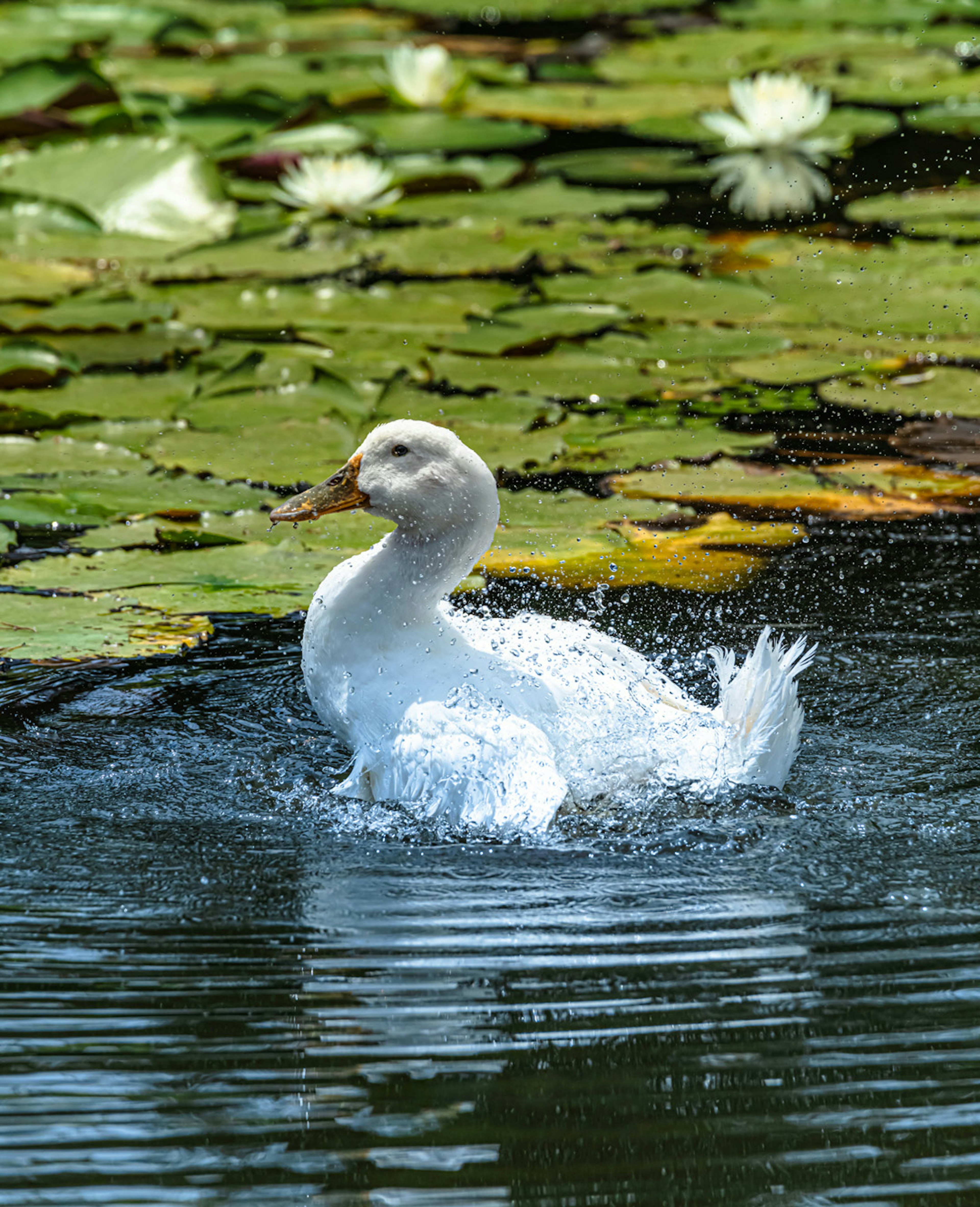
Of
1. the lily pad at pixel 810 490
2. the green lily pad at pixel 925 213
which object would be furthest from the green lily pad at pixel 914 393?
the green lily pad at pixel 925 213

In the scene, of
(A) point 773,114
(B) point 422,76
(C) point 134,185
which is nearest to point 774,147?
(A) point 773,114

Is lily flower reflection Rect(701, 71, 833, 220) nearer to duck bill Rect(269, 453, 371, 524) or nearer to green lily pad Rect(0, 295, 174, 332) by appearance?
green lily pad Rect(0, 295, 174, 332)

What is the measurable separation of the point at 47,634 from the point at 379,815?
1.27 metres

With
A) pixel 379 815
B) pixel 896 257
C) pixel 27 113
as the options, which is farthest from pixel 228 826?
pixel 27 113

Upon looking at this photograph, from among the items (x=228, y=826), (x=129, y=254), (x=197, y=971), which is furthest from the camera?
(x=129, y=254)

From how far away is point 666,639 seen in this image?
458cm

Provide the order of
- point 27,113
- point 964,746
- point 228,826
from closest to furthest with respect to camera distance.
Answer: point 228,826 → point 964,746 → point 27,113

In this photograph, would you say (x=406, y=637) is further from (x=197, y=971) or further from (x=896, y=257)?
(x=896, y=257)

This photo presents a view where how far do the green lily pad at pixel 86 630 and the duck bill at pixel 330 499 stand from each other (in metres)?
0.51

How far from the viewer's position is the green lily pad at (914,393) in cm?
585

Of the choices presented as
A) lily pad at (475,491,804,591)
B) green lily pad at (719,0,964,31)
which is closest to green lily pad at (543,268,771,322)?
lily pad at (475,491,804,591)

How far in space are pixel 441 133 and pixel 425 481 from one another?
5614 mm

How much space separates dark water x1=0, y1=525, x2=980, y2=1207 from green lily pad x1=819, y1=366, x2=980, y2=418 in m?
1.90

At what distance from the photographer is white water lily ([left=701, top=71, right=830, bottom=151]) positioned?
8539 mm
